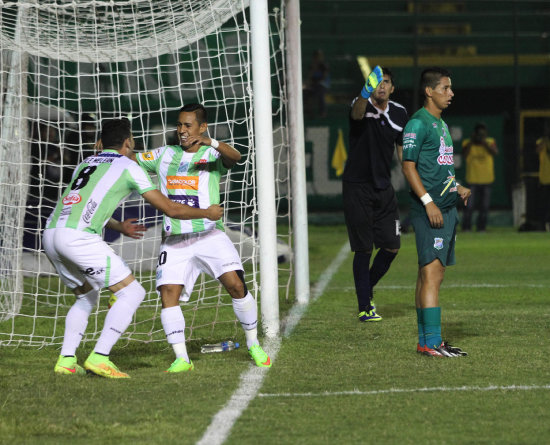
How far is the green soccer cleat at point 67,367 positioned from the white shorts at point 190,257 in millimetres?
694

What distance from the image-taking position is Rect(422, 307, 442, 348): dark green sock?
20.4 feet

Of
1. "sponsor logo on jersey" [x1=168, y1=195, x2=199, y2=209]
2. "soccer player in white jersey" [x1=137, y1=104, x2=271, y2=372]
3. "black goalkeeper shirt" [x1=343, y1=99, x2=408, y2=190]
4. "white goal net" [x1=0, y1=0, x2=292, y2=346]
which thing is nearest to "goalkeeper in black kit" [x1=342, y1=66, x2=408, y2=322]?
"black goalkeeper shirt" [x1=343, y1=99, x2=408, y2=190]

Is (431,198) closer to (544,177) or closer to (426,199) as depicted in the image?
(426,199)

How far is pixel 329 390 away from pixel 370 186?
3.08 meters

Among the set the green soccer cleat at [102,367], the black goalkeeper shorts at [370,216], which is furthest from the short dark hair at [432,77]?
the green soccer cleat at [102,367]

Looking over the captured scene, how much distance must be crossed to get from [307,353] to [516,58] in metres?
16.4

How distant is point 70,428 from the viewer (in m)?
4.55

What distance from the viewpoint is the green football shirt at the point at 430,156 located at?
6.25 meters

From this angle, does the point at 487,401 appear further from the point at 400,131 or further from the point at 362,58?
the point at 362,58

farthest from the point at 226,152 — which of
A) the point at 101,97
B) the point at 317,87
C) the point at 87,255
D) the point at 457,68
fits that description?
the point at 457,68

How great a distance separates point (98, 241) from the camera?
587 centimetres

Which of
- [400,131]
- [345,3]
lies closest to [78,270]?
[400,131]

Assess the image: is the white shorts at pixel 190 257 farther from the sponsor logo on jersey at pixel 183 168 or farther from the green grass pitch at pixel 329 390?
the green grass pitch at pixel 329 390

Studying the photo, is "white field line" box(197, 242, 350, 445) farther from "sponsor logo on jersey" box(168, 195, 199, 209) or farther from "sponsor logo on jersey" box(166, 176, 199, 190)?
"sponsor logo on jersey" box(166, 176, 199, 190)
